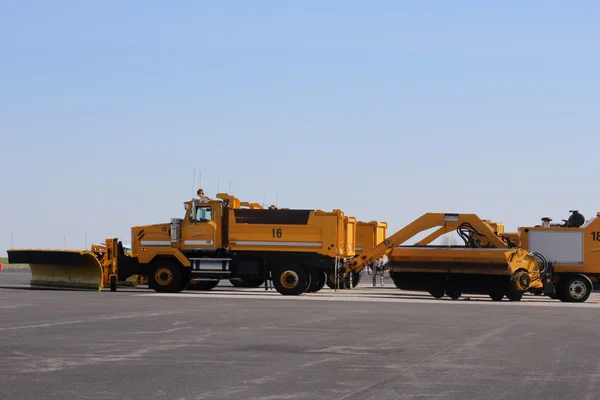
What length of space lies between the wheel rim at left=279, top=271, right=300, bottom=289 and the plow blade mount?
6073 millimetres

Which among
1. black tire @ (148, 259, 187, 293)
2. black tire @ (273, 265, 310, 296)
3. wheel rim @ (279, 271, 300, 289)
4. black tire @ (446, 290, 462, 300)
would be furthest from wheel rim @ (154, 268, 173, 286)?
black tire @ (446, 290, 462, 300)

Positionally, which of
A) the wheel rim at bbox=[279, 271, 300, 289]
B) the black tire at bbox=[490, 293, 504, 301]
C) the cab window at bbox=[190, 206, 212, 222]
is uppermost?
the cab window at bbox=[190, 206, 212, 222]

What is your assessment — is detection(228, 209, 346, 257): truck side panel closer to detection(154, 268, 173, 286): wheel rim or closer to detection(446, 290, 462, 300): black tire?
detection(154, 268, 173, 286): wheel rim

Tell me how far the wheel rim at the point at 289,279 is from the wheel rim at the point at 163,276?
3813 millimetres

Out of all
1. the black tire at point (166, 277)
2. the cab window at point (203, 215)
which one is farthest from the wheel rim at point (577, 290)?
the black tire at point (166, 277)

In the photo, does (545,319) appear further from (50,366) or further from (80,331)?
(50,366)

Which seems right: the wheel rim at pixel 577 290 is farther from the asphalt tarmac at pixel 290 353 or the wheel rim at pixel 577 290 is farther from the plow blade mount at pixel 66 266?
the plow blade mount at pixel 66 266

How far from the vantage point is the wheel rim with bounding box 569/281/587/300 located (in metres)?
34.5

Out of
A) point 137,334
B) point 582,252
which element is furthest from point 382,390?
point 582,252

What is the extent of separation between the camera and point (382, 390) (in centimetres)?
1127

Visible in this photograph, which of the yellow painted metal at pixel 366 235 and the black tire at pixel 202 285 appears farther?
the yellow painted metal at pixel 366 235

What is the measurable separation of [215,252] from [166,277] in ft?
6.15

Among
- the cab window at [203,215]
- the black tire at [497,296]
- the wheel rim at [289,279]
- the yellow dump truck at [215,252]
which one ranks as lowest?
the black tire at [497,296]

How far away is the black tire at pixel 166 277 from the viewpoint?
119 feet
